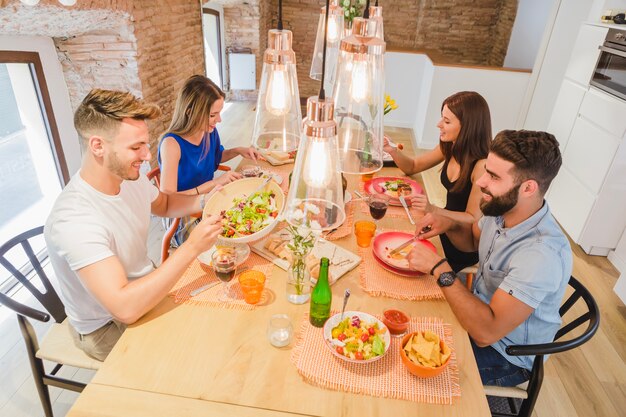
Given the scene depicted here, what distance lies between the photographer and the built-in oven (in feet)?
9.62

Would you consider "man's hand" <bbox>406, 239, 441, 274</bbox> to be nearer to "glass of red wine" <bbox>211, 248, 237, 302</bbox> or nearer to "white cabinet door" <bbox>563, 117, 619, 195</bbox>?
"glass of red wine" <bbox>211, 248, 237, 302</bbox>

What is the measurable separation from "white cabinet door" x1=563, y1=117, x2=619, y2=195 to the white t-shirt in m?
3.24

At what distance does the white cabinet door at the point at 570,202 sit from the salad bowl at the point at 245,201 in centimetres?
269

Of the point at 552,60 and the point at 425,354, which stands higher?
the point at 552,60

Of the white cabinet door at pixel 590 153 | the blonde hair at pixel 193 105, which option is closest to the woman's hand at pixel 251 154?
the blonde hair at pixel 193 105

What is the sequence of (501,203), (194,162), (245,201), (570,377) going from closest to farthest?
1. (501,203)
2. (245,201)
3. (570,377)
4. (194,162)

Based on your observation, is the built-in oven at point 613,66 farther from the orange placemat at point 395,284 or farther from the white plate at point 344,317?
the white plate at point 344,317

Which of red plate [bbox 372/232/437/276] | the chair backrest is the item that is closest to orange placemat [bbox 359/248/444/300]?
red plate [bbox 372/232/437/276]

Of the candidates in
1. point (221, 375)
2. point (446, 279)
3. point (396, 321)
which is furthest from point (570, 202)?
point (221, 375)

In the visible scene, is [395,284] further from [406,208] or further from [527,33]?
[527,33]

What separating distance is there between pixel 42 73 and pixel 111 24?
585mm

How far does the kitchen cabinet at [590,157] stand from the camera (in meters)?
3.02

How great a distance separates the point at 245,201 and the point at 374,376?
1.01m

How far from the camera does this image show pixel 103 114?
1412 millimetres
